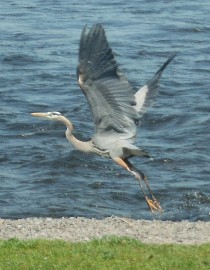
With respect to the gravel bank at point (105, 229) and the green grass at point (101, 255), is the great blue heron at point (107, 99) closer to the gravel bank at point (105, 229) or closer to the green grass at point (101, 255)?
the green grass at point (101, 255)

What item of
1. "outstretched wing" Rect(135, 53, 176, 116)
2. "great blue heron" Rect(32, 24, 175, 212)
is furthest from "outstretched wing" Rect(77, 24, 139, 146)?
"outstretched wing" Rect(135, 53, 176, 116)

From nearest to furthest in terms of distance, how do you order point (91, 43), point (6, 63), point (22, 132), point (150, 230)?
point (91, 43)
point (150, 230)
point (22, 132)
point (6, 63)

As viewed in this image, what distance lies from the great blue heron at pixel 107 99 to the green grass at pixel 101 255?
30.4 inches

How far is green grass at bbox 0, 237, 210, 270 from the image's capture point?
10.5 meters

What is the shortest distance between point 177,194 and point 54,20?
17.9 m

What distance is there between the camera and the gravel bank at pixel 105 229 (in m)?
14.0

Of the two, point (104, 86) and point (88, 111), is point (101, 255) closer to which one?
point (104, 86)

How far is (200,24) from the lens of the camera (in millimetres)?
34250

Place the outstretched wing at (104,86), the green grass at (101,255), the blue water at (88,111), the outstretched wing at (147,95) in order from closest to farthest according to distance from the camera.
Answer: the green grass at (101,255) → the outstretched wing at (104,86) → the outstretched wing at (147,95) → the blue water at (88,111)

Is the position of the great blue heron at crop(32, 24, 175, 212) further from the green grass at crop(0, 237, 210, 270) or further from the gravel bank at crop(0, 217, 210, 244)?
the gravel bank at crop(0, 217, 210, 244)

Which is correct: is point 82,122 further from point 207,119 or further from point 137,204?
point 137,204

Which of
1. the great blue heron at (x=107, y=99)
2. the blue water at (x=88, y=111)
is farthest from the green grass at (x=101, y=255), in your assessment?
the blue water at (x=88, y=111)

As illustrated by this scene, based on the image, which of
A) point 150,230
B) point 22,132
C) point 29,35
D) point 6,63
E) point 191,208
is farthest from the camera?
point 29,35

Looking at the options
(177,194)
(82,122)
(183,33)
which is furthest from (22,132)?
(183,33)
